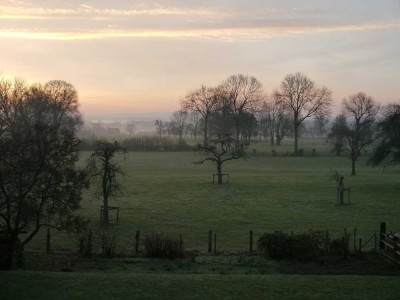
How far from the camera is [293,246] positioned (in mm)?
20516

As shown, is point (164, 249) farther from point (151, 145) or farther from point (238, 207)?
point (151, 145)

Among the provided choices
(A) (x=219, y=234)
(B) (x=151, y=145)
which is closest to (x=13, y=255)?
(A) (x=219, y=234)

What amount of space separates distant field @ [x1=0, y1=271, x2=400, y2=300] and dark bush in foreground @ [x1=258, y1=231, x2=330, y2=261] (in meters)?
3.52

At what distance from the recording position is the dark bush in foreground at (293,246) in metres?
20.5

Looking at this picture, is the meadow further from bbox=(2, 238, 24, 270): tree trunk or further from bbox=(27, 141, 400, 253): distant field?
bbox=(2, 238, 24, 270): tree trunk

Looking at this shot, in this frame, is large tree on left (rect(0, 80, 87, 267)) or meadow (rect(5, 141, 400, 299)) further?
large tree on left (rect(0, 80, 87, 267))

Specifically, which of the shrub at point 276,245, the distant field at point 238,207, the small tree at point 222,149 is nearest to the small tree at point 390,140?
the distant field at point 238,207

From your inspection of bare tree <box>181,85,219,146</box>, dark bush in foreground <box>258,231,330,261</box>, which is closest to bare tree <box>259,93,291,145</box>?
bare tree <box>181,85,219,146</box>

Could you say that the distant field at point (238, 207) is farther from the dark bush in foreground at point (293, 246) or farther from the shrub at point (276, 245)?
the dark bush in foreground at point (293, 246)

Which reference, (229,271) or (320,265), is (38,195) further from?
(320,265)

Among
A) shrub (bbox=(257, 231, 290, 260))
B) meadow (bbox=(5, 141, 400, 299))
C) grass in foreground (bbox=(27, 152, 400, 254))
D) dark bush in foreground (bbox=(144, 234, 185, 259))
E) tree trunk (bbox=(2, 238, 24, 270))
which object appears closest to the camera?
meadow (bbox=(5, 141, 400, 299))

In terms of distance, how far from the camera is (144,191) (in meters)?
48.6

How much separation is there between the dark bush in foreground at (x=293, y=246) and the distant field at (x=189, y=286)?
3.52 m

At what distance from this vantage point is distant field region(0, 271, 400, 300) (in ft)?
→ 48.4
